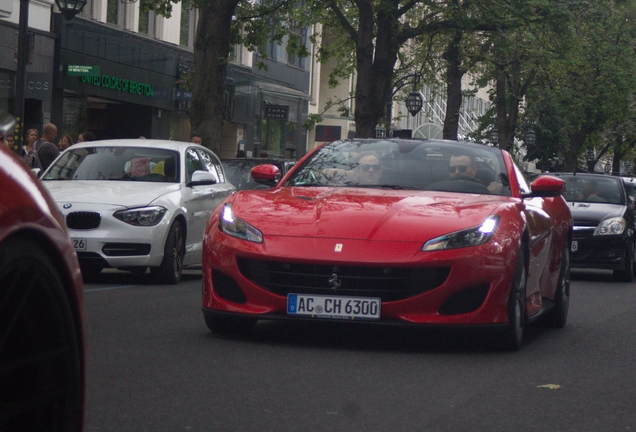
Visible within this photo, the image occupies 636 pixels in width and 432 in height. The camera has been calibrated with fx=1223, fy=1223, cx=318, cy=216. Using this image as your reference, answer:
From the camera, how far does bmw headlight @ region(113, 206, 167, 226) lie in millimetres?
12445

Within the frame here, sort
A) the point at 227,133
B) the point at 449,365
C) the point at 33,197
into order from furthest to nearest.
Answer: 1. the point at 227,133
2. the point at 449,365
3. the point at 33,197

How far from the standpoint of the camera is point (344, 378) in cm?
638

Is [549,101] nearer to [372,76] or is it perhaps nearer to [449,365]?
[372,76]

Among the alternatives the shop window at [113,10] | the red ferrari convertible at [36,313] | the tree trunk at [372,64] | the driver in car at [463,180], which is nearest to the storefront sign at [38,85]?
the shop window at [113,10]

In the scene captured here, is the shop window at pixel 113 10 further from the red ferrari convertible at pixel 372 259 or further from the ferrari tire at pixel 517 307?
the ferrari tire at pixel 517 307

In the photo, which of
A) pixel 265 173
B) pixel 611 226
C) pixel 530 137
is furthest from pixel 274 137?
pixel 265 173

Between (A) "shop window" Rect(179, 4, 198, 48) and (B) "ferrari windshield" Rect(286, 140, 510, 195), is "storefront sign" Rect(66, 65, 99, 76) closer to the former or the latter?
(A) "shop window" Rect(179, 4, 198, 48)

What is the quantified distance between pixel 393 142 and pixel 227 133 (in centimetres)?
3923

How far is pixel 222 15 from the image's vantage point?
22.4 metres

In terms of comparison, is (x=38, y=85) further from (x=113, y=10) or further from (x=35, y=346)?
(x=35, y=346)

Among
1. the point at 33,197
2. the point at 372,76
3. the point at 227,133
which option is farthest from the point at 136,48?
the point at 33,197

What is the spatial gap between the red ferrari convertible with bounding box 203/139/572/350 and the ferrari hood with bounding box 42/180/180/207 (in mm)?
4506

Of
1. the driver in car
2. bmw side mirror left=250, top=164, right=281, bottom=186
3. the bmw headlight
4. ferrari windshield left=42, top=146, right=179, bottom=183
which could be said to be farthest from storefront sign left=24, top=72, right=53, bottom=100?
the driver in car

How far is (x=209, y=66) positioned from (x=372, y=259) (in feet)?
50.7
